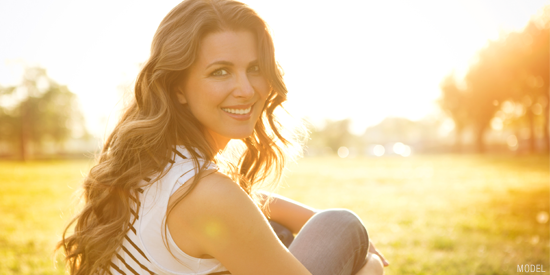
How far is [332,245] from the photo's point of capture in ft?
6.68

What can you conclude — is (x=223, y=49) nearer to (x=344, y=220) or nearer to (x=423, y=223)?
(x=344, y=220)

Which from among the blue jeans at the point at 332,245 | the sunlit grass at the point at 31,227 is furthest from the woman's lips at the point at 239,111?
the sunlit grass at the point at 31,227

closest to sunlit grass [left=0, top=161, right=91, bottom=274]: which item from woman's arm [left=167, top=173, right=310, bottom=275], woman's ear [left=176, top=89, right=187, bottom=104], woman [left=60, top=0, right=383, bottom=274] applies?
woman [left=60, top=0, right=383, bottom=274]

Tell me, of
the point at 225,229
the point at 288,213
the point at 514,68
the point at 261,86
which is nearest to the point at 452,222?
the point at 288,213

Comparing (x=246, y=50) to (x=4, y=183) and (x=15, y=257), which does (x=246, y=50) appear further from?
(x=4, y=183)

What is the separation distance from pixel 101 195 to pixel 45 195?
11.4 m

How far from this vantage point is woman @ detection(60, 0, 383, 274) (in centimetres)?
153

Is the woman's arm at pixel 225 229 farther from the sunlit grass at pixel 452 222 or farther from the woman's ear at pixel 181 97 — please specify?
the sunlit grass at pixel 452 222

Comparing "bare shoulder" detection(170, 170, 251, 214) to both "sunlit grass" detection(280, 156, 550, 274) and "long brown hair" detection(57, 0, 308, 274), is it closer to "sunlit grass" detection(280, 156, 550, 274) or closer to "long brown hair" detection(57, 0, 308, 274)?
"long brown hair" detection(57, 0, 308, 274)

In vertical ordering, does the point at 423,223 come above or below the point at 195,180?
below

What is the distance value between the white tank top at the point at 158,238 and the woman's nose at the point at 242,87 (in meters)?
0.46

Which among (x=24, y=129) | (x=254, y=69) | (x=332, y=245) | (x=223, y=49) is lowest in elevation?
(x=24, y=129)

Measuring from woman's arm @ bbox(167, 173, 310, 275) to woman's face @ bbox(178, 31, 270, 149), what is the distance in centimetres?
53

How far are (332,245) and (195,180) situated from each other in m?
0.91
